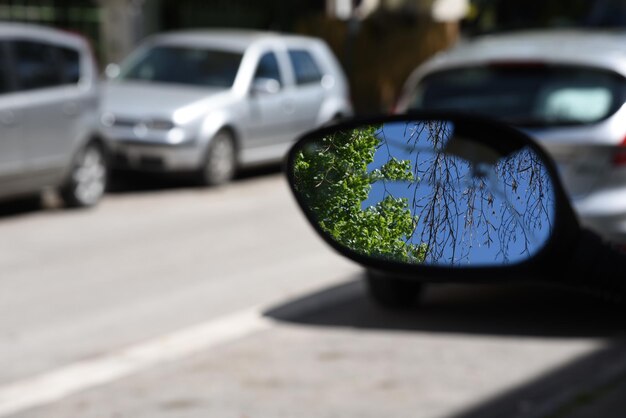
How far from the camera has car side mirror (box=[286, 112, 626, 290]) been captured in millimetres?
1616

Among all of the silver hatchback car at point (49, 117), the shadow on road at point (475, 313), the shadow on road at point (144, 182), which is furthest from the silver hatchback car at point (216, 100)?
the shadow on road at point (475, 313)

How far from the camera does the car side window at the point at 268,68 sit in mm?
16016

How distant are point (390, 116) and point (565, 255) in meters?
0.28

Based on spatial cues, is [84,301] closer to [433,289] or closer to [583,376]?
[433,289]

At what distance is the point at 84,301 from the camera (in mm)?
8727

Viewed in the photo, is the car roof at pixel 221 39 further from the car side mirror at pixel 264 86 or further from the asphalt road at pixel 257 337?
the asphalt road at pixel 257 337

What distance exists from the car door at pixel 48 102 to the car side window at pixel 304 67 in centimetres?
375

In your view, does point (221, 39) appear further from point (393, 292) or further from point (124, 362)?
point (124, 362)

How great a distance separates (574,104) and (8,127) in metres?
8.83

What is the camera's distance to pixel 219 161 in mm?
15195

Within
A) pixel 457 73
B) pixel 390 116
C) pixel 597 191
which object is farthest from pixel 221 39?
pixel 390 116

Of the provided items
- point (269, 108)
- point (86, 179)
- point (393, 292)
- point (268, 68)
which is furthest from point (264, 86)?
point (393, 292)

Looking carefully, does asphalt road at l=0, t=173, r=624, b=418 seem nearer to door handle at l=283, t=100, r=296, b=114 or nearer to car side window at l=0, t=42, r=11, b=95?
car side window at l=0, t=42, r=11, b=95

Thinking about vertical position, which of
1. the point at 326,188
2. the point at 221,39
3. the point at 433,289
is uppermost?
the point at 326,188
